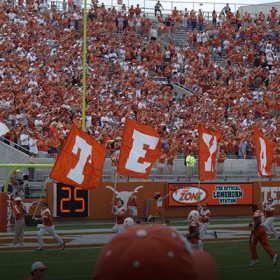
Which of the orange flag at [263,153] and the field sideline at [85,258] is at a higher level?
the orange flag at [263,153]

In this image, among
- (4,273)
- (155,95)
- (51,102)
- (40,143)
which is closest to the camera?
(4,273)

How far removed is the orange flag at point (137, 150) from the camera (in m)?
20.8

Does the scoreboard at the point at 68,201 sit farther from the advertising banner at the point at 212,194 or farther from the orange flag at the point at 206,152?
the orange flag at the point at 206,152

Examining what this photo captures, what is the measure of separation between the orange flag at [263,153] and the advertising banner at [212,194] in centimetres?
580

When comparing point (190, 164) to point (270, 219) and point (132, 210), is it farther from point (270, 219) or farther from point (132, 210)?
point (270, 219)

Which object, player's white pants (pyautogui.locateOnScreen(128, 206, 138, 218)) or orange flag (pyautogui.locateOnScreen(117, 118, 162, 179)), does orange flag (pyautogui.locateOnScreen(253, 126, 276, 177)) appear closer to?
orange flag (pyautogui.locateOnScreen(117, 118, 162, 179))

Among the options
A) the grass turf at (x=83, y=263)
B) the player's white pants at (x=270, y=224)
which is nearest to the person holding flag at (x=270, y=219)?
the player's white pants at (x=270, y=224)

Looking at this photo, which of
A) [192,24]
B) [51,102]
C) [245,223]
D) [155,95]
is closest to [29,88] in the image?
[51,102]

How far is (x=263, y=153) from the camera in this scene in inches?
997

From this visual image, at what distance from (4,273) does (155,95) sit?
2202cm

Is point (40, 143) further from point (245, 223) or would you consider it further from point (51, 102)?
point (245, 223)

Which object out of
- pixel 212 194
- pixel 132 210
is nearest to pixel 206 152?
pixel 132 210

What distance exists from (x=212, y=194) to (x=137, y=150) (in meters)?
11.1

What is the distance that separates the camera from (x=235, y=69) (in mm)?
41906
